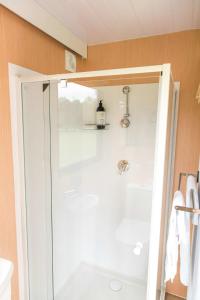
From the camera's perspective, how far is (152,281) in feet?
4.18

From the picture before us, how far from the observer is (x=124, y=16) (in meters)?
1.58

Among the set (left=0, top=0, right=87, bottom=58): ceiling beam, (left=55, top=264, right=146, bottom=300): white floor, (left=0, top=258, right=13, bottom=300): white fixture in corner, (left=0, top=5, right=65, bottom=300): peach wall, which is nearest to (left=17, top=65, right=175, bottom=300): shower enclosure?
(left=55, top=264, right=146, bottom=300): white floor

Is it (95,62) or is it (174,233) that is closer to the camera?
(174,233)

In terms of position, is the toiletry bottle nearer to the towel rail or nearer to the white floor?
the towel rail

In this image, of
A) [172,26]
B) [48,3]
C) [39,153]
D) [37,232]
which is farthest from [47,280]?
[172,26]

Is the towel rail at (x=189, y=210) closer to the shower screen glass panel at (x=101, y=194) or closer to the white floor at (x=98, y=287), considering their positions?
the shower screen glass panel at (x=101, y=194)

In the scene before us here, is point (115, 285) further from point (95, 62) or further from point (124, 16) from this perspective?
point (124, 16)

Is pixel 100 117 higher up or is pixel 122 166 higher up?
pixel 100 117

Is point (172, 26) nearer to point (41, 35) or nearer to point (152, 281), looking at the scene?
point (41, 35)

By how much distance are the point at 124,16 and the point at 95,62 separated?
0.62m

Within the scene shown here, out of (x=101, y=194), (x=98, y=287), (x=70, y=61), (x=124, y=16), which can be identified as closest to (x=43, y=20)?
(x=70, y=61)

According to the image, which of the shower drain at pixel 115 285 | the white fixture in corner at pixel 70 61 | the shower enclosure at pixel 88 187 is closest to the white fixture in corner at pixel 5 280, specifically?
the shower enclosure at pixel 88 187

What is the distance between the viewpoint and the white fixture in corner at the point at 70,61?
192 cm

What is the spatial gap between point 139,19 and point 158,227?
155 centimetres
